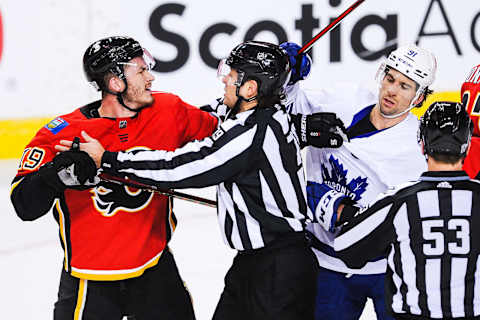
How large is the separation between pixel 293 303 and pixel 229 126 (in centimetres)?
50

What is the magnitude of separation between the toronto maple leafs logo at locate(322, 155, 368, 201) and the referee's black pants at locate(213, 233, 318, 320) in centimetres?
23

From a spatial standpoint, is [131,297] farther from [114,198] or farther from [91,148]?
[91,148]

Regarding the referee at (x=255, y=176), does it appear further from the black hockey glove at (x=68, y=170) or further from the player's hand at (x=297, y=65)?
the player's hand at (x=297, y=65)

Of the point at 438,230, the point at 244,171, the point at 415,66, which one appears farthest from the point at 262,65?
the point at 438,230

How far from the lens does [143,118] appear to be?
2.07 m

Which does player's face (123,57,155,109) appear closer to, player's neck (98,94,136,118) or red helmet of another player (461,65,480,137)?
player's neck (98,94,136,118)

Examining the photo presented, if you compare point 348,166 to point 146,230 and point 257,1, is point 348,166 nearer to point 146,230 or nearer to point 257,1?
point 146,230

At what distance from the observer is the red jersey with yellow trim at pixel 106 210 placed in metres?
1.98

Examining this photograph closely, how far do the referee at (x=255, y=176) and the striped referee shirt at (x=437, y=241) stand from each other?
37 centimetres

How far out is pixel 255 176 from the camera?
1.86 metres

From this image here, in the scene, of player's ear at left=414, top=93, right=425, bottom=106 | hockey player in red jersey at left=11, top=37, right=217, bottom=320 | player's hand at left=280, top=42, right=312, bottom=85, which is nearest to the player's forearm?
hockey player in red jersey at left=11, top=37, right=217, bottom=320

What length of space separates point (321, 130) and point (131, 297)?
0.71m

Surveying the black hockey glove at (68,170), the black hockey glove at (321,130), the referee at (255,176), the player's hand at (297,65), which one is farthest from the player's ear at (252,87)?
the black hockey glove at (68,170)

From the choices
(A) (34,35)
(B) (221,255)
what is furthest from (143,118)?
(A) (34,35)
